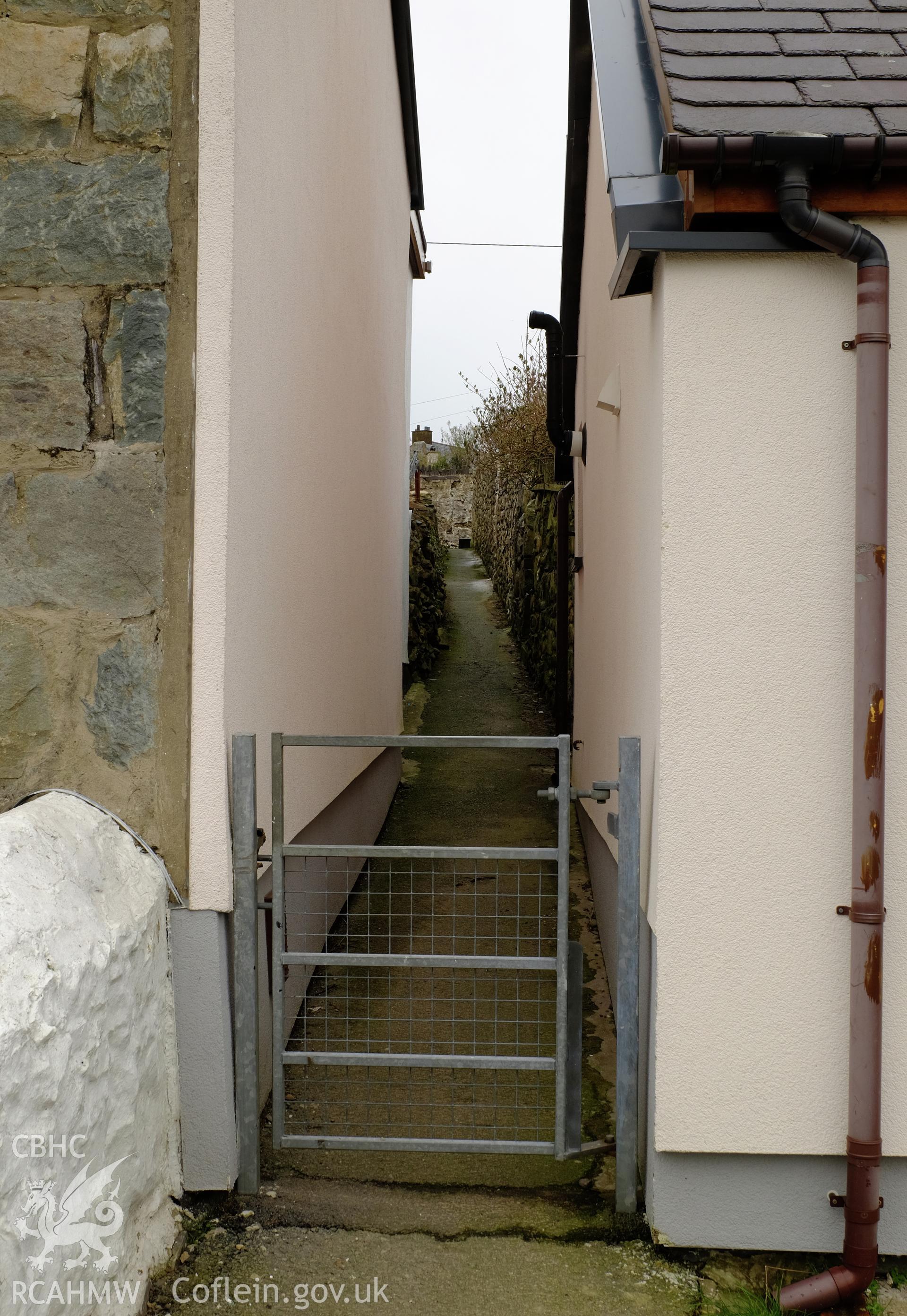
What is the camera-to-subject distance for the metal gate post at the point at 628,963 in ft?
10.3

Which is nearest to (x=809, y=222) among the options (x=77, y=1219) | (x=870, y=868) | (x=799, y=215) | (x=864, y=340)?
(x=799, y=215)

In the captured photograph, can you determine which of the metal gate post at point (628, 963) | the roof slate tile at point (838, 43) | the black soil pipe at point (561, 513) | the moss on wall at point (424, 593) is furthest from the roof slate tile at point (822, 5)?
the moss on wall at point (424, 593)

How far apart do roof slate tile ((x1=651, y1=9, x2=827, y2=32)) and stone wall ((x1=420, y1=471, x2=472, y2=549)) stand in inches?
888

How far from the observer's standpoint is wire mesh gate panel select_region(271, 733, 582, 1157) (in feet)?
10.5

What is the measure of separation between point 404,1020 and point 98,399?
232cm

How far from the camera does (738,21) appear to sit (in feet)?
10.8

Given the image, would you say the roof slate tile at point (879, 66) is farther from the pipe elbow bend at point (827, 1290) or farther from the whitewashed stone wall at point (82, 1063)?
the pipe elbow bend at point (827, 1290)

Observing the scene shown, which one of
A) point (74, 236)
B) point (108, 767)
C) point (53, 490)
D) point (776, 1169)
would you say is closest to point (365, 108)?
point (74, 236)

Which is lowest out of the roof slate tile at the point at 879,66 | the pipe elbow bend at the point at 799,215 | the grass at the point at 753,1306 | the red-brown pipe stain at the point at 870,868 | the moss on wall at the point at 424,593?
the grass at the point at 753,1306

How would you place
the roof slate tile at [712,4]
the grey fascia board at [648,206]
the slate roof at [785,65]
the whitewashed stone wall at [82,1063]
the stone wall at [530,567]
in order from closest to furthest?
the whitewashed stone wall at [82,1063], the slate roof at [785,65], the grey fascia board at [648,206], the roof slate tile at [712,4], the stone wall at [530,567]

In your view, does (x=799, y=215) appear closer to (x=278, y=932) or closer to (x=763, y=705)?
(x=763, y=705)

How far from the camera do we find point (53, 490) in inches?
120

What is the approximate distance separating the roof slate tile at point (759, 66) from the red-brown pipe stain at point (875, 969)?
2511 millimetres

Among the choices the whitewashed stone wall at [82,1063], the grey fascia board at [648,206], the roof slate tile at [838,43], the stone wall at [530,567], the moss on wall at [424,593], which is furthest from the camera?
the moss on wall at [424,593]
